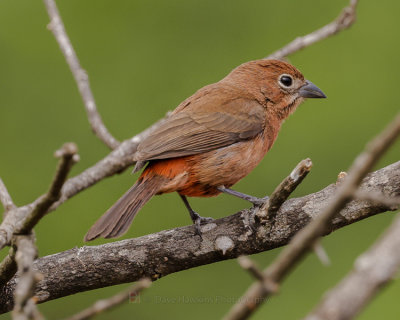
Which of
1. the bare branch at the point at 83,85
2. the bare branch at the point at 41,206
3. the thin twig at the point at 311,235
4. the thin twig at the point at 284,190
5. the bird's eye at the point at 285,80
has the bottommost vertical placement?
the thin twig at the point at 284,190

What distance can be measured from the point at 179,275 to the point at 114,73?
1824 mm

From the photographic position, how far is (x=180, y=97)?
6.04 metres

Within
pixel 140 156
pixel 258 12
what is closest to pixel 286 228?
pixel 140 156

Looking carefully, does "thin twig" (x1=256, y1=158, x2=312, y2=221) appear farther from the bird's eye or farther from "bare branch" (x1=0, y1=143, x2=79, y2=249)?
the bird's eye

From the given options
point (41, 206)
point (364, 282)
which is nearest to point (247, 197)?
point (41, 206)

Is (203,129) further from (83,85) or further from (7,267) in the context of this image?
(7,267)

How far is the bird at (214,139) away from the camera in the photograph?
13.9 feet

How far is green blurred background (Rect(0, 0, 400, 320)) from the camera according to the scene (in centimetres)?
559

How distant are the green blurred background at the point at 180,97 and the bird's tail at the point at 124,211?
1.36 meters

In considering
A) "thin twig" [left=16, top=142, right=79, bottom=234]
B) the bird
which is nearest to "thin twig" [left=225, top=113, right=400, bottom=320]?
"thin twig" [left=16, top=142, right=79, bottom=234]

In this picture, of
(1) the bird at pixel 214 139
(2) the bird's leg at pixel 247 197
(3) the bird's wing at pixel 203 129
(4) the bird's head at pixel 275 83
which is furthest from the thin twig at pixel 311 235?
(4) the bird's head at pixel 275 83

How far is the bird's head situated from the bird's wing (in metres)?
0.17

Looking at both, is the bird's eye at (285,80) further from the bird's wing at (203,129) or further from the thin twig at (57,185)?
the thin twig at (57,185)

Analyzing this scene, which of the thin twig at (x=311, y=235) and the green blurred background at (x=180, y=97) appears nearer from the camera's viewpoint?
the thin twig at (x=311, y=235)
